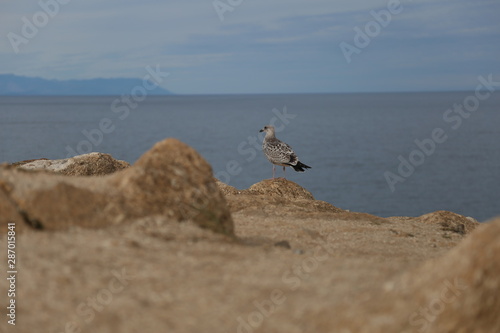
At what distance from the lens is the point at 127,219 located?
30.1ft

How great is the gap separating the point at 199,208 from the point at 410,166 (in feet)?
231

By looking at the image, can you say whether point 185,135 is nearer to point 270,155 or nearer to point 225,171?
point 225,171

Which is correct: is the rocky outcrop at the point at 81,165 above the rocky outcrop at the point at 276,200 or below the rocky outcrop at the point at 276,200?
below

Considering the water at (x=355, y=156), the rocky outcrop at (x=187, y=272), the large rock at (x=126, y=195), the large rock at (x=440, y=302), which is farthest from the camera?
the water at (x=355, y=156)

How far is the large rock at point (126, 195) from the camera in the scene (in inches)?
349

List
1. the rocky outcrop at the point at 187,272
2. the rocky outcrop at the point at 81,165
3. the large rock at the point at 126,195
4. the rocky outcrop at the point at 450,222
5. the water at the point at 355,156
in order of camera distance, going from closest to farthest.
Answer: the rocky outcrop at the point at 187,272 → the large rock at the point at 126,195 → the rocky outcrop at the point at 450,222 → the rocky outcrop at the point at 81,165 → the water at the point at 355,156

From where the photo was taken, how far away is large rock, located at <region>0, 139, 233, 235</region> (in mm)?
8875

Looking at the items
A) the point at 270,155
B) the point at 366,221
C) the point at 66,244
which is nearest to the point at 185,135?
the point at 270,155

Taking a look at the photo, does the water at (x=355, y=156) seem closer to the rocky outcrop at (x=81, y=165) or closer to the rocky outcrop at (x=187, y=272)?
the rocky outcrop at (x=81, y=165)

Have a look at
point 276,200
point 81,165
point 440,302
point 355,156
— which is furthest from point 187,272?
point 355,156

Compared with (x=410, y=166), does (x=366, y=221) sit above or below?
below

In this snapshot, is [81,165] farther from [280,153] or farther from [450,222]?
[450,222]

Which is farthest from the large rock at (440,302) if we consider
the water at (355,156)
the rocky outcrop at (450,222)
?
the water at (355,156)

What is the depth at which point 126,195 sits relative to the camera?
374 inches
